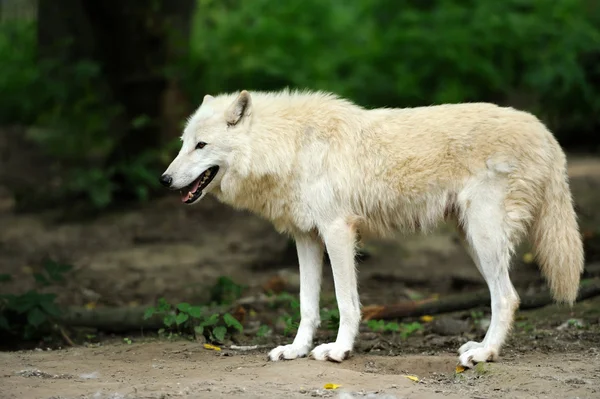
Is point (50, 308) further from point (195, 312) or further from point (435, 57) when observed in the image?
point (435, 57)

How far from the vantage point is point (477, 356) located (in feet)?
17.7

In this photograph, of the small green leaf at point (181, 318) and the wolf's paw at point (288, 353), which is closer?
the wolf's paw at point (288, 353)

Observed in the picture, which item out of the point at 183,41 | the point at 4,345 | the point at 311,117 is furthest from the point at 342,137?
the point at 183,41

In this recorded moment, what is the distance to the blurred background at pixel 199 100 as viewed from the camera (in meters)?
9.59

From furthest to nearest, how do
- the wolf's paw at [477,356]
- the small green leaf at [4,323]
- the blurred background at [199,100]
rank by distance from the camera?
the blurred background at [199,100] < the small green leaf at [4,323] < the wolf's paw at [477,356]

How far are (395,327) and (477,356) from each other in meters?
1.45

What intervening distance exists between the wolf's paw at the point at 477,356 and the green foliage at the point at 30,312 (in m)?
3.18

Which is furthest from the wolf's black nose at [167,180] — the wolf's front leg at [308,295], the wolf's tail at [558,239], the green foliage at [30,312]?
the wolf's tail at [558,239]

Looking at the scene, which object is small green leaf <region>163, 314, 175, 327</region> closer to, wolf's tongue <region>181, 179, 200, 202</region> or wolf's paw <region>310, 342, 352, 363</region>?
wolf's tongue <region>181, 179, 200, 202</region>

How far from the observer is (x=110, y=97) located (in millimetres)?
12297

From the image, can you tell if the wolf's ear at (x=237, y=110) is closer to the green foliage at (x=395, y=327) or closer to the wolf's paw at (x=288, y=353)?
the wolf's paw at (x=288, y=353)

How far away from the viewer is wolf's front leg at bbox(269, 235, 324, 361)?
579cm

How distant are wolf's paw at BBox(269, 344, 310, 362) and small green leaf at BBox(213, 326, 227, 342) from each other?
717 mm

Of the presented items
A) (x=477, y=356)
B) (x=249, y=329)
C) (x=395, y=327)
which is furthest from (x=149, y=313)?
(x=477, y=356)
